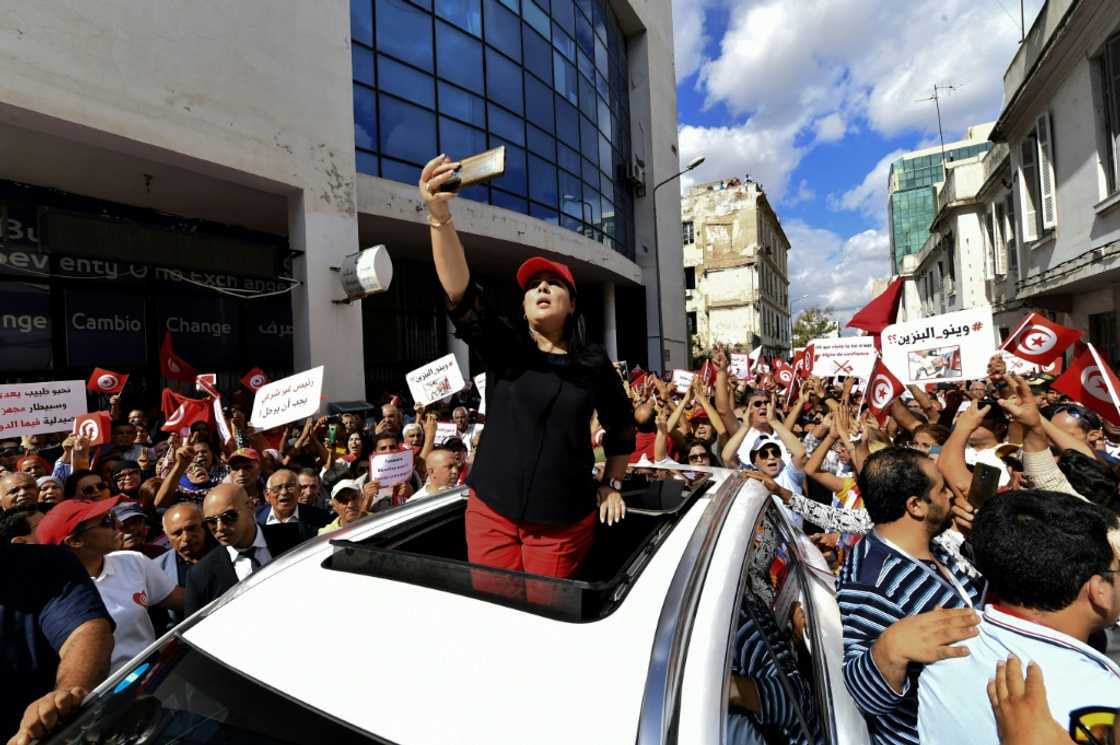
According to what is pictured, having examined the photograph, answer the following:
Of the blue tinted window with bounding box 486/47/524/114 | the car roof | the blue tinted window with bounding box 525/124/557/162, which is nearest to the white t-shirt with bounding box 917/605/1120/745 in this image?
the car roof

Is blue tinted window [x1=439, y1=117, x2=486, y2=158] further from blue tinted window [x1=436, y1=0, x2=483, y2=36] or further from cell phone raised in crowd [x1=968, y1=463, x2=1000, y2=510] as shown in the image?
cell phone raised in crowd [x1=968, y1=463, x2=1000, y2=510]

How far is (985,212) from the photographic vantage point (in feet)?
69.9

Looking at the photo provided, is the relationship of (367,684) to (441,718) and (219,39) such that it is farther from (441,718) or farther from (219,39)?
(219,39)

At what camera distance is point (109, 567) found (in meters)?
2.92

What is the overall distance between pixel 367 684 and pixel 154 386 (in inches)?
473

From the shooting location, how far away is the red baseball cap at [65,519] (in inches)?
106

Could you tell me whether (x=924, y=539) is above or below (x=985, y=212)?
below

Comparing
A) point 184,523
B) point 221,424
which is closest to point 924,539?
point 184,523

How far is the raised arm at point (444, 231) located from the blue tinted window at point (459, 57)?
1341 centimetres

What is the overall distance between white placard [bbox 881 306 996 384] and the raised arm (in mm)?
5363

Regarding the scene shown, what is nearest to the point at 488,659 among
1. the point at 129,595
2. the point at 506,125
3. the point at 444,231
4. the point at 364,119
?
the point at 444,231

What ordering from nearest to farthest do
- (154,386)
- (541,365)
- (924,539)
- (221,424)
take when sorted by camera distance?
(541,365) → (924,539) → (221,424) → (154,386)

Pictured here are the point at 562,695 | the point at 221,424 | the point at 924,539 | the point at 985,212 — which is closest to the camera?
the point at 562,695

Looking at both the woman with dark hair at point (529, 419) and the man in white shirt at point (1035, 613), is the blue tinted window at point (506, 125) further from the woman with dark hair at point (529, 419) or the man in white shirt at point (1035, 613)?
the man in white shirt at point (1035, 613)
